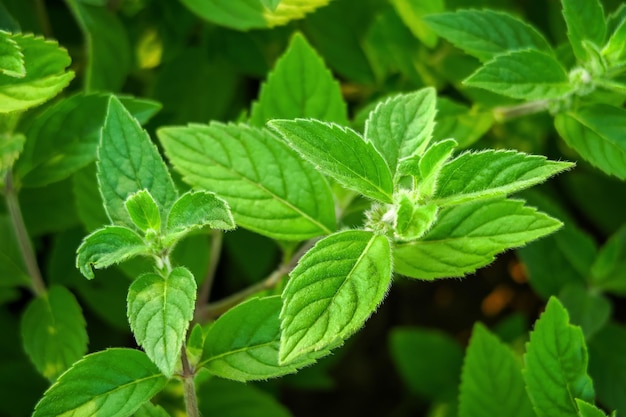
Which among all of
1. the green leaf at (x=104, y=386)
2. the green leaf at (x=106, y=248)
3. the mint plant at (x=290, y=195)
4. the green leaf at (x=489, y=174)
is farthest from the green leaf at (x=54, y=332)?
the green leaf at (x=489, y=174)

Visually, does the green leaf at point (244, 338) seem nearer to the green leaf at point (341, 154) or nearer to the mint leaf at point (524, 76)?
the green leaf at point (341, 154)

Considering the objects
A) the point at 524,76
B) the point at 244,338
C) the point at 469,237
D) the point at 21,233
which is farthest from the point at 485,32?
the point at 21,233

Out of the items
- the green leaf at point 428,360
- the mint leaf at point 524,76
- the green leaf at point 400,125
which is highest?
the mint leaf at point 524,76

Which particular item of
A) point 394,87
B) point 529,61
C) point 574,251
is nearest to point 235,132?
point 529,61

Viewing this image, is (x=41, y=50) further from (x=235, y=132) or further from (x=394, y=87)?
(x=394, y=87)

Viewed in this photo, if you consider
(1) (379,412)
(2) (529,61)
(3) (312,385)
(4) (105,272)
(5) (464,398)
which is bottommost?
(1) (379,412)

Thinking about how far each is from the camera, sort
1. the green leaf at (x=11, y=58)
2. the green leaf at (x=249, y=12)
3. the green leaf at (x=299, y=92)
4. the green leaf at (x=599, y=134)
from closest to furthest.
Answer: the green leaf at (x=11, y=58), the green leaf at (x=599, y=134), the green leaf at (x=299, y=92), the green leaf at (x=249, y=12)
